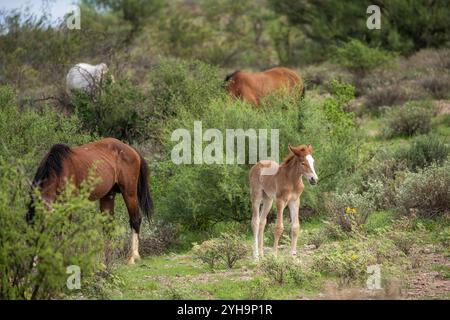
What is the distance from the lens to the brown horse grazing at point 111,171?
10773mm

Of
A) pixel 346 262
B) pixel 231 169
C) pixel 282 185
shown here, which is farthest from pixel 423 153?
pixel 346 262

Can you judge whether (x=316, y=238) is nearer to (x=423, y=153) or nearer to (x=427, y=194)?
(x=427, y=194)

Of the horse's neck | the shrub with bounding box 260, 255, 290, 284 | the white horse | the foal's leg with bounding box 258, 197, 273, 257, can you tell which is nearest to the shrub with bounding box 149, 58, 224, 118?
the white horse

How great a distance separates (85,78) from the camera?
1770 cm

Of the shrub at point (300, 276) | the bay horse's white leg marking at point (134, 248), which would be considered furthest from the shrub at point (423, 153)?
the shrub at point (300, 276)

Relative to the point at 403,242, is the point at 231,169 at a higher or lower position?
higher

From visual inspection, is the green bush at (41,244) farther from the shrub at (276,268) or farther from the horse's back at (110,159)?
the horse's back at (110,159)

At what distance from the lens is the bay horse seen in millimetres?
10547

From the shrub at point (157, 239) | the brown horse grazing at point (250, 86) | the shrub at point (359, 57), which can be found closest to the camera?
the shrub at point (157, 239)

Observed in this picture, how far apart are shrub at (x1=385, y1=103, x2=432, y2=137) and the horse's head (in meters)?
8.94

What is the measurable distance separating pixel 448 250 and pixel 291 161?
2.39 m

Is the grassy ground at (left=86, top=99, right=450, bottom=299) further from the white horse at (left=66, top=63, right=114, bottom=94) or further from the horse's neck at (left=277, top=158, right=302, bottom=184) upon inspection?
the white horse at (left=66, top=63, right=114, bottom=94)

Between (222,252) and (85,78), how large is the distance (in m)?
8.05

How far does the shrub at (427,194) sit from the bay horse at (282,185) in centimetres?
255
